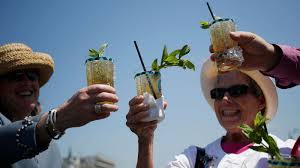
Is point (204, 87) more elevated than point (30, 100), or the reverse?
point (30, 100)

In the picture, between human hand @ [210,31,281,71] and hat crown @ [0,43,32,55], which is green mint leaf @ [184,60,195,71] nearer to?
human hand @ [210,31,281,71]

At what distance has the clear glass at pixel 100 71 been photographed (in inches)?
128

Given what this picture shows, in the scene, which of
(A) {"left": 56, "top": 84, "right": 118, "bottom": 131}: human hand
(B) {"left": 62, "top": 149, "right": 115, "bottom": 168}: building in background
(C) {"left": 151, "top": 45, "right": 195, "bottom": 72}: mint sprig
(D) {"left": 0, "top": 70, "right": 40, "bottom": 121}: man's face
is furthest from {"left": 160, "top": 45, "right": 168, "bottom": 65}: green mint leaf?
(B) {"left": 62, "top": 149, "right": 115, "bottom": 168}: building in background

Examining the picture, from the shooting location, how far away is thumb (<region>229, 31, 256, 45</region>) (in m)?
3.52

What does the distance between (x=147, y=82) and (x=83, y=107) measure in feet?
3.31

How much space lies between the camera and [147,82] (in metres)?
3.61

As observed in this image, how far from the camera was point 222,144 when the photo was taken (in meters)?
4.38

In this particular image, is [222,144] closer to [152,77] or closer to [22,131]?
[152,77]

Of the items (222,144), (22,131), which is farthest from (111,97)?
(222,144)

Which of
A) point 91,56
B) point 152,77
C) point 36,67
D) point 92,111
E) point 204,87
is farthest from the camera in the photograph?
point 36,67

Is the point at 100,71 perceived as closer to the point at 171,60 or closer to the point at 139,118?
the point at 139,118

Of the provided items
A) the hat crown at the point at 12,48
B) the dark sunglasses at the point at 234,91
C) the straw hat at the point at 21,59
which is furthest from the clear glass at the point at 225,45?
the hat crown at the point at 12,48

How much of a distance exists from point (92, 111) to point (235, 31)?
5.86 ft

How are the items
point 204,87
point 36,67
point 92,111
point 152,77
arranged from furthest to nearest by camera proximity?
point 36,67, point 204,87, point 152,77, point 92,111
